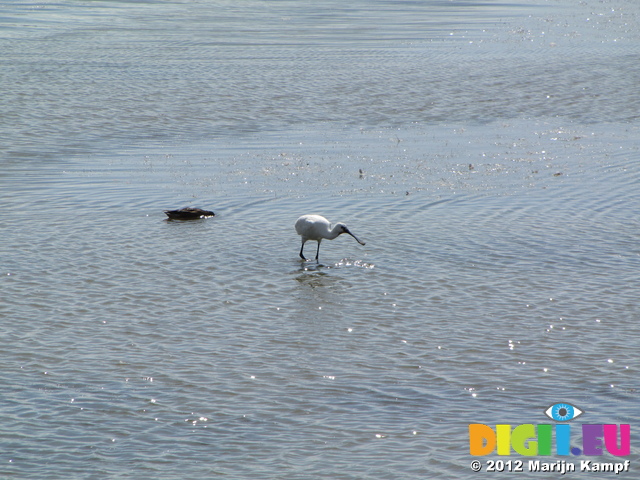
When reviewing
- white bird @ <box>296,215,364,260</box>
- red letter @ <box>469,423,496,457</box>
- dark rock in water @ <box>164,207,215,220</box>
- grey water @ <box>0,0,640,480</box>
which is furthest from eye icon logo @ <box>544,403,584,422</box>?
dark rock in water @ <box>164,207,215,220</box>

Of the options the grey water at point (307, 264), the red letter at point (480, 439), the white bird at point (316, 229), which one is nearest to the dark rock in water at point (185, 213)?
the grey water at point (307, 264)

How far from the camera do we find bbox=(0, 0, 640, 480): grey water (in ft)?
26.3

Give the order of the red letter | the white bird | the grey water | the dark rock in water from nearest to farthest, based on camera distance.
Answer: the red letter < the grey water < the white bird < the dark rock in water

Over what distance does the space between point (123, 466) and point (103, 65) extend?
22.5 m

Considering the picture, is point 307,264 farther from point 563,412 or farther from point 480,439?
point 480,439

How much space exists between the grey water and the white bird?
40cm

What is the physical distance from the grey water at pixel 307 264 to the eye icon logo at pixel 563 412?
10 cm

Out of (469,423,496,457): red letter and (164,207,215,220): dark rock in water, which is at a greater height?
(164,207,215,220): dark rock in water

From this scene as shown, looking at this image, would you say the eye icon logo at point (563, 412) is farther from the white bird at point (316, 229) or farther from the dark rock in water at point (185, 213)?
the dark rock in water at point (185, 213)

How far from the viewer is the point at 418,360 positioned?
9484 mm

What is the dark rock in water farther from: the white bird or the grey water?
the white bird

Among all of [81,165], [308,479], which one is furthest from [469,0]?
[308,479]

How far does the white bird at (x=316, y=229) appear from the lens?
12945 millimetres

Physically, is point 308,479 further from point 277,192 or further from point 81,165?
point 81,165
